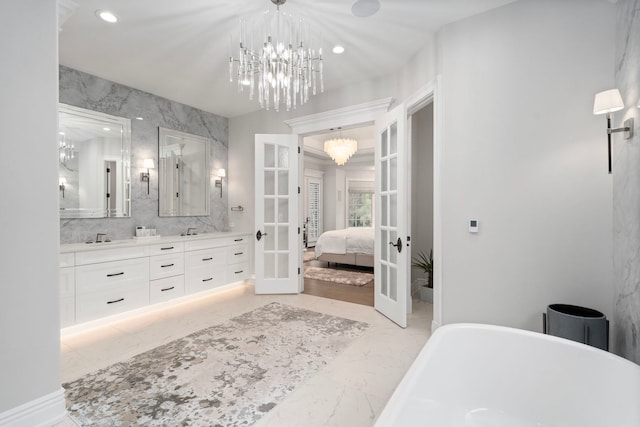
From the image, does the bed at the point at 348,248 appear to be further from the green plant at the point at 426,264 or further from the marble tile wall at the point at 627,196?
the marble tile wall at the point at 627,196

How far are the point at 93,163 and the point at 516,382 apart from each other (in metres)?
4.39

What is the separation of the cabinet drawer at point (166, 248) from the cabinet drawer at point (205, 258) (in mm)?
128

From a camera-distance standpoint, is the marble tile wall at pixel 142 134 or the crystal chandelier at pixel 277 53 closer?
the crystal chandelier at pixel 277 53

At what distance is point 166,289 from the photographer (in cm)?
362

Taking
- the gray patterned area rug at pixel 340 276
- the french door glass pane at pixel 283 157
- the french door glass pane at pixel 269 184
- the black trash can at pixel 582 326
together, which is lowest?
the gray patterned area rug at pixel 340 276

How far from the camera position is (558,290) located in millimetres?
2121

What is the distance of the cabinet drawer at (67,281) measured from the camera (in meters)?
2.75

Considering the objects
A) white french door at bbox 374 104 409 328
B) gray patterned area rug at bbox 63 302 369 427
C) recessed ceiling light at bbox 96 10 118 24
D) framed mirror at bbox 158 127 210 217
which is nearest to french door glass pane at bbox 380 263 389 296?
white french door at bbox 374 104 409 328

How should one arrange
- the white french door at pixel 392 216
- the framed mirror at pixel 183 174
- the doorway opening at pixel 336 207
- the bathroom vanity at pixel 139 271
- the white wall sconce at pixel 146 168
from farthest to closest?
the doorway opening at pixel 336 207, the framed mirror at pixel 183 174, the white wall sconce at pixel 146 168, the white french door at pixel 392 216, the bathroom vanity at pixel 139 271

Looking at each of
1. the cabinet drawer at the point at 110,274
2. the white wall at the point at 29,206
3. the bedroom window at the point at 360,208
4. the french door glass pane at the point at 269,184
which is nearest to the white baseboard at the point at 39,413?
the white wall at the point at 29,206

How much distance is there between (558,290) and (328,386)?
70.3 inches

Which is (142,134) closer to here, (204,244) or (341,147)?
(204,244)

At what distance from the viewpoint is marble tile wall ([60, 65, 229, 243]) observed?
3299mm

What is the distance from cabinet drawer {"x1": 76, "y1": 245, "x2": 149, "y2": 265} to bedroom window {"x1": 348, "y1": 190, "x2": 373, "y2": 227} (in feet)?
21.9
